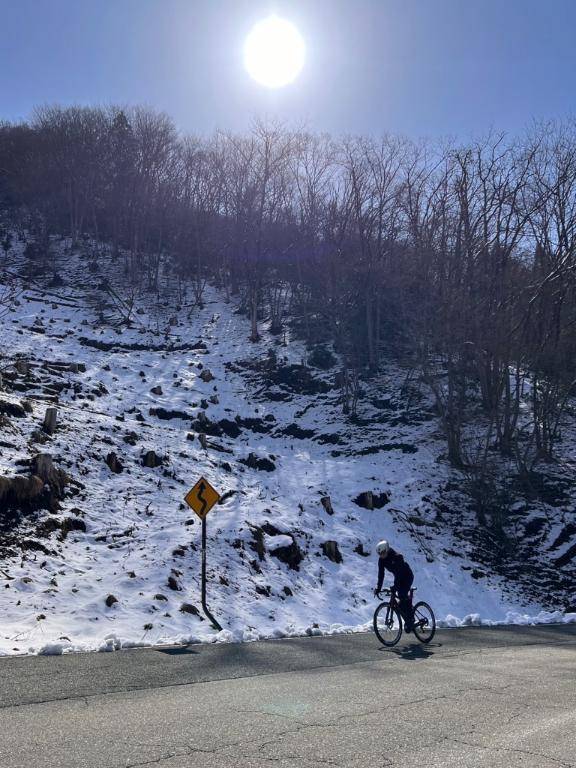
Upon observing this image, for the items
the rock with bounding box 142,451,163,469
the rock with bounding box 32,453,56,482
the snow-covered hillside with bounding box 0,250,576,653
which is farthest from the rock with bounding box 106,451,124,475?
the rock with bounding box 32,453,56,482

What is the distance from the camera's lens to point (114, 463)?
19.0 metres

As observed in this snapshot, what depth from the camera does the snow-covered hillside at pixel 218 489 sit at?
42.9 feet

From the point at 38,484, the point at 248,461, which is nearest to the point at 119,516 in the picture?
the point at 38,484

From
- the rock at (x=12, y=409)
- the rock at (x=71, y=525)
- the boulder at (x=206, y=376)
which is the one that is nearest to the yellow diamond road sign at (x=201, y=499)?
the rock at (x=71, y=525)

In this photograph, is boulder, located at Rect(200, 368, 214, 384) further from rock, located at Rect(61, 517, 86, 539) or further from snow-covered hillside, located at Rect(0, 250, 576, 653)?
rock, located at Rect(61, 517, 86, 539)

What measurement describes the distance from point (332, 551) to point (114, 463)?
691cm

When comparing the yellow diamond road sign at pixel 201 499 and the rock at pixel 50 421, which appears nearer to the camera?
the yellow diamond road sign at pixel 201 499

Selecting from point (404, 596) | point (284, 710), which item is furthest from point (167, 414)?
point (284, 710)

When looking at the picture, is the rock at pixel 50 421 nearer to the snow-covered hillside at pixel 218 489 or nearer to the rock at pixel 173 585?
the snow-covered hillside at pixel 218 489

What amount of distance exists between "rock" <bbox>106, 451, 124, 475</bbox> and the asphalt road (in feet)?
30.1

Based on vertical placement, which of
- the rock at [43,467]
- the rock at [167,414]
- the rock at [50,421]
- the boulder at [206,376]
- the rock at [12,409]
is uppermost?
the boulder at [206,376]

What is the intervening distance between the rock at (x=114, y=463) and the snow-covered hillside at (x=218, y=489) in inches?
2.2

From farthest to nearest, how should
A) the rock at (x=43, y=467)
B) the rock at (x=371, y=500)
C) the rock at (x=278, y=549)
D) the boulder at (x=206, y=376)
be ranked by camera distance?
the boulder at (x=206, y=376)
the rock at (x=371, y=500)
the rock at (x=278, y=549)
the rock at (x=43, y=467)

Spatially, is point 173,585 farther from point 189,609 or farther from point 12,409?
point 12,409
